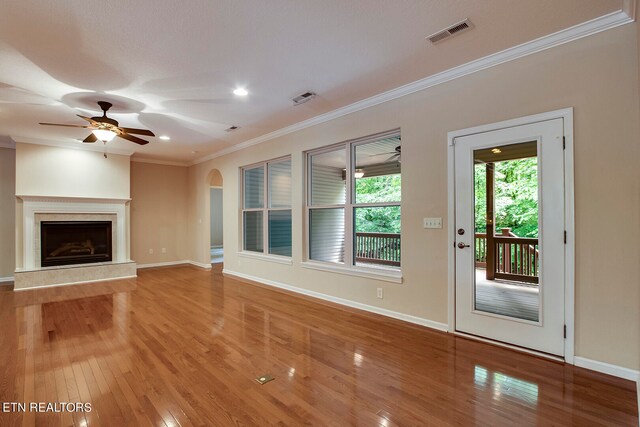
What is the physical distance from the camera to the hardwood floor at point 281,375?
1.93 metres

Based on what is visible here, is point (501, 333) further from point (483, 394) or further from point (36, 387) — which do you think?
point (36, 387)

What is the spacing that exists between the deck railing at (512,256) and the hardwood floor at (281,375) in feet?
2.33

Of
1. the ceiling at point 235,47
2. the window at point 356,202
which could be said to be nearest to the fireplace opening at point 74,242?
the ceiling at point 235,47

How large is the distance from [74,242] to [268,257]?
165 inches

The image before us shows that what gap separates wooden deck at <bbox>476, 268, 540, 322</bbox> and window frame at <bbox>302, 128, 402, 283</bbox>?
0.90 meters

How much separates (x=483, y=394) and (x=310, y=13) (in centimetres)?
304

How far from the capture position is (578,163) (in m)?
2.55

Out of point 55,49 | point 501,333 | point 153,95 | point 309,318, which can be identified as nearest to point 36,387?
point 309,318

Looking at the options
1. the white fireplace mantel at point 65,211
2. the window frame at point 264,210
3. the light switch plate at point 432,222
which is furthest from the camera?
the white fireplace mantel at point 65,211

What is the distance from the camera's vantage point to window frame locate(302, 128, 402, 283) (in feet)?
12.9

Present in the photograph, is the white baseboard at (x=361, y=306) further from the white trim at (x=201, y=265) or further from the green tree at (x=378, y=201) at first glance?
the white trim at (x=201, y=265)

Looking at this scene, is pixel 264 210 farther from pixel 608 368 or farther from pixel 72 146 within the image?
pixel 608 368

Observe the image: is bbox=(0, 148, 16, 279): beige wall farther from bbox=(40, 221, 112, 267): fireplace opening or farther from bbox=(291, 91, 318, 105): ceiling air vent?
bbox=(291, 91, 318, 105): ceiling air vent

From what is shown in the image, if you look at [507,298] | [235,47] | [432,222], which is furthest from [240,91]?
[507,298]
